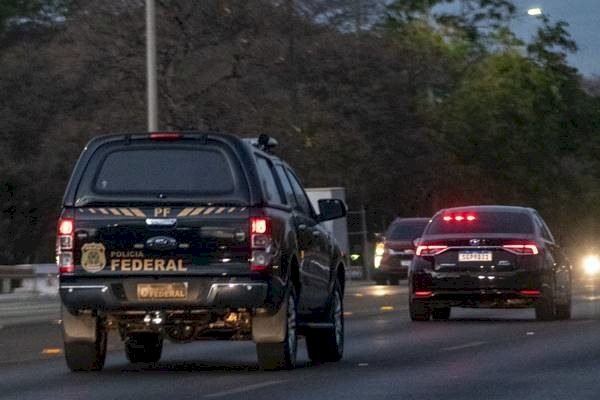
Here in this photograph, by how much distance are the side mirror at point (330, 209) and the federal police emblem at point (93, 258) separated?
3.14 m

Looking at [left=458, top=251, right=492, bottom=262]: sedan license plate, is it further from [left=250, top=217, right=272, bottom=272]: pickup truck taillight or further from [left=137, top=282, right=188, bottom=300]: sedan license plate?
[left=137, top=282, right=188, bottom=300]: sedan license plate

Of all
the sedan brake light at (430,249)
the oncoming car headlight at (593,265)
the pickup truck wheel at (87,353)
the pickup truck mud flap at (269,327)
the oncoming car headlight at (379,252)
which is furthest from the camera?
the oncoming car headlight at (593,265)

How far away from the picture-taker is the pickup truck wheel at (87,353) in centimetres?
1609

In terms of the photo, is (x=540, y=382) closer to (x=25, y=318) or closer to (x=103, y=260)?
(x=103, y=260)

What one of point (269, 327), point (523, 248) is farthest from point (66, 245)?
point (523, 248)

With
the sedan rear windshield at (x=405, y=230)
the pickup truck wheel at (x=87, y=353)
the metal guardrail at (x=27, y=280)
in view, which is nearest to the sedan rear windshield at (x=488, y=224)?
the metal guardrail at (x=27, y=280)

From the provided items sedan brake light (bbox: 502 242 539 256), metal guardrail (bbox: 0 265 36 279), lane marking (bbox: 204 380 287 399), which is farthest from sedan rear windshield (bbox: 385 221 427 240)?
lane marking (bbox: 204 380 287 399)

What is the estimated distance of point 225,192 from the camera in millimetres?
15562

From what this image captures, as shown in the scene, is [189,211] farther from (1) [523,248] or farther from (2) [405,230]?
(2) [405,230]

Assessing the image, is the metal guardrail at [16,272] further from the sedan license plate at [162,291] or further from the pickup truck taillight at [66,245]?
the sedan license plate at [162,291]

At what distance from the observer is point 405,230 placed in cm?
4459

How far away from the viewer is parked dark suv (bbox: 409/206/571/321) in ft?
81.7

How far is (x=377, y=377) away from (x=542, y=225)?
1125 cm

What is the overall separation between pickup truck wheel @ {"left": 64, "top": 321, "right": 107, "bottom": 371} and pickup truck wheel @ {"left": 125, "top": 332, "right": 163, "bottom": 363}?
128 centimetres
